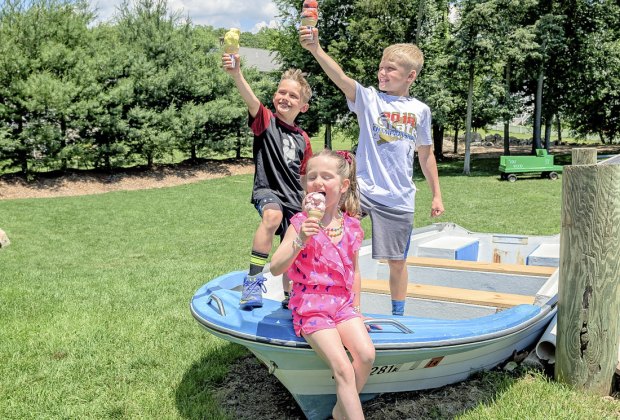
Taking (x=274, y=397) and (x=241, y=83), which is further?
(x=274, y=397)

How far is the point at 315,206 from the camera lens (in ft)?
8.58

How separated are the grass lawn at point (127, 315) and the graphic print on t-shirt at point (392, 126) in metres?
1.78

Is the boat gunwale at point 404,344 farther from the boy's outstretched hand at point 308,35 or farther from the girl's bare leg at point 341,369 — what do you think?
the boy's outstretched hand at point 308,35

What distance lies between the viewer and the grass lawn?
342cm

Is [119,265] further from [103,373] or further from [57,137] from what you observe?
[57,137]

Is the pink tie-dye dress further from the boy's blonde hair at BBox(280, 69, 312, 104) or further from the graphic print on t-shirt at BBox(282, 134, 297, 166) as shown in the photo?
the boy's blonde hair at BBox(280, 69, 312, 104)

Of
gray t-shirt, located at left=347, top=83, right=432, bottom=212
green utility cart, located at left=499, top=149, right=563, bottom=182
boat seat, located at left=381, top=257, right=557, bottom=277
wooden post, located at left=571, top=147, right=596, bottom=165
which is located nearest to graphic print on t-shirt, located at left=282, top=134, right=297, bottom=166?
gray t-shirt, located at left=347, top=83, right=432, bottom=212

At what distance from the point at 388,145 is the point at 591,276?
152 cm

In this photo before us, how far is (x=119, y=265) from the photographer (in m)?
8.71

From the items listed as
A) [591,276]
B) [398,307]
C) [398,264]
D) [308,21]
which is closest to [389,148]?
[398,264]

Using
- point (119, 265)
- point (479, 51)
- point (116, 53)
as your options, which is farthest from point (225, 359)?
point (479, 51)

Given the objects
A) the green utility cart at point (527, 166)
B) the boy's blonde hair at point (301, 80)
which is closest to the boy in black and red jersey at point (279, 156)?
the boy's blonde hair at point (301, 80)

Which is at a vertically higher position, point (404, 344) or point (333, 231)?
point (333, 231)

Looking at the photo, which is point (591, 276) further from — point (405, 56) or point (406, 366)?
point (405, 56)
